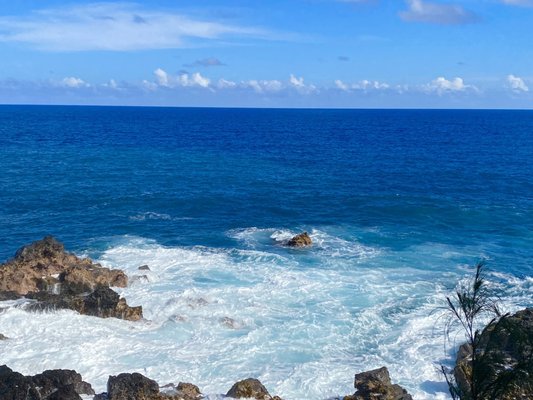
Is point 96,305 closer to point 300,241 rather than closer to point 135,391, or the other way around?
point 135,391

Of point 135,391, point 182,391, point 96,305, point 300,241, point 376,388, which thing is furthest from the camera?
point 300,241

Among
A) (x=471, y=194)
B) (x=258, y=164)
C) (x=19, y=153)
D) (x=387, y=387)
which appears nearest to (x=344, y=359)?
(x=387, y=387)

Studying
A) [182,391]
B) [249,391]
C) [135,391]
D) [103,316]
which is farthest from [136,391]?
[103,316]

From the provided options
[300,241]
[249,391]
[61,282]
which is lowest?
[249,391]

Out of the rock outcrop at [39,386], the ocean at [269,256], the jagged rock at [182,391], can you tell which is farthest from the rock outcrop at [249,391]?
the rock outcrop at [39,386]

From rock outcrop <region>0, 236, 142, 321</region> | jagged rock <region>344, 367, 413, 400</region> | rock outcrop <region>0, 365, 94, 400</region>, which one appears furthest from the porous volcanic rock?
rock outcrop <region>0, 236, 142, 321</region>

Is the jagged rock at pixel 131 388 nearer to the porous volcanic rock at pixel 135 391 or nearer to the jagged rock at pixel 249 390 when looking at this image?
the porous volcanic rock at pixel 135 391

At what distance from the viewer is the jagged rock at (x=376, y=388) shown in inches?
1083

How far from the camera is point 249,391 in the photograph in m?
28.0

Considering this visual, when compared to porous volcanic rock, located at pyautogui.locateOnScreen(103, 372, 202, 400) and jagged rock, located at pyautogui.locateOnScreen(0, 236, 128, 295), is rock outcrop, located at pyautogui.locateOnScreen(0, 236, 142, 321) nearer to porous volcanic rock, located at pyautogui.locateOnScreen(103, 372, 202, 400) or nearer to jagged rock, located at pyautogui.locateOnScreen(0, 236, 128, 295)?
jagged rock, located at pyautogui.locateOnScreen(0, 236, 128, 295)

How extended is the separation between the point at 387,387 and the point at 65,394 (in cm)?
1550

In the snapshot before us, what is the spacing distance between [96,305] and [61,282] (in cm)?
473

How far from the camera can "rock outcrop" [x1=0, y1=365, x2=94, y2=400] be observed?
2639 centimetres

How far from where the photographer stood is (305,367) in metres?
32.5
